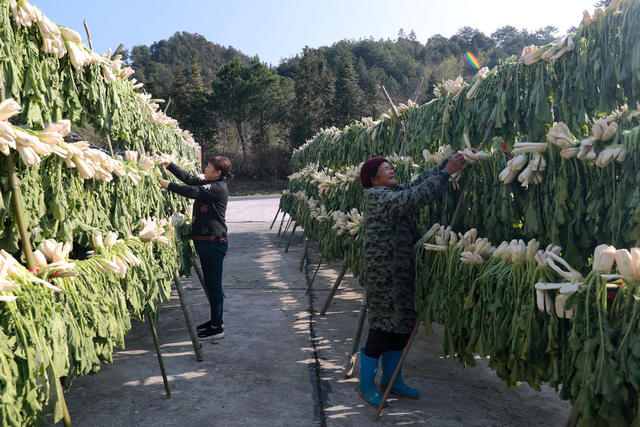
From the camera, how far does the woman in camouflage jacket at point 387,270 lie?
3.35m

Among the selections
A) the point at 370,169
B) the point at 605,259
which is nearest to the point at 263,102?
the point at 370,169

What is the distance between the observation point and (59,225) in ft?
7.99

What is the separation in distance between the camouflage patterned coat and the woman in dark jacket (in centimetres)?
190

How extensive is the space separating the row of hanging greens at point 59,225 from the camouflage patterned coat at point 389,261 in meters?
1.57

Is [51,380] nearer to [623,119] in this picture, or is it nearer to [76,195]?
[76,195]

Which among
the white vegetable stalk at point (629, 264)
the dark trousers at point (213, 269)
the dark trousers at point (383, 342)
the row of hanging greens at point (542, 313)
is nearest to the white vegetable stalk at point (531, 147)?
the row of hanging greens at point (542, 313)

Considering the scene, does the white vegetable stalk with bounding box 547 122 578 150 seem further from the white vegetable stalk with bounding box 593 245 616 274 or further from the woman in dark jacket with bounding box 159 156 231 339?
the woman in dark jacket with bounding box 159 156 231 339

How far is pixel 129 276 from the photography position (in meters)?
2.87

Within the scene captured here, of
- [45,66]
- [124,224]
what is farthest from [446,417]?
[45,66]

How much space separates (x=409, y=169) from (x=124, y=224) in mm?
2401

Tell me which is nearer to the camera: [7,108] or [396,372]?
[7,108]

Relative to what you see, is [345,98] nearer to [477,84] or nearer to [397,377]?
[477,84]

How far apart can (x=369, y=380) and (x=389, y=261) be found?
92 cm

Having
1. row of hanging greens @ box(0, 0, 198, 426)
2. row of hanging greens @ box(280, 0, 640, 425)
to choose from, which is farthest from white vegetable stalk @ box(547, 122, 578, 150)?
row of hanging greens @ box(0, 0, 198, 426)
